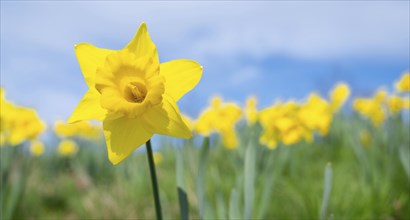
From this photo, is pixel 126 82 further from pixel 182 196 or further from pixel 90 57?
pixel 182 196

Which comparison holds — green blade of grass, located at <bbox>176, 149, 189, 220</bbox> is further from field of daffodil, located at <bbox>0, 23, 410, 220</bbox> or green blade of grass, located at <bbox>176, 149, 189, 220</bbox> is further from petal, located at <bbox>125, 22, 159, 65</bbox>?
petal, located at <bbox>125, 22, 159, 65</bbox>

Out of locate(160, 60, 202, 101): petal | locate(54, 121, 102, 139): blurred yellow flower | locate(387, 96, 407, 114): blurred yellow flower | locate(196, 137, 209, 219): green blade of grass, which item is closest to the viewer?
locate(160, 60, 202, 101): petal

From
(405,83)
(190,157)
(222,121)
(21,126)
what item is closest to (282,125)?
(190,157)

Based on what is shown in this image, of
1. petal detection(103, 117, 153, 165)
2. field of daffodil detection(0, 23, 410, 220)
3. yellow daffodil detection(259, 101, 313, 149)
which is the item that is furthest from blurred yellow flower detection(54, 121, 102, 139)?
petal detection(103, 117, 153, 165)

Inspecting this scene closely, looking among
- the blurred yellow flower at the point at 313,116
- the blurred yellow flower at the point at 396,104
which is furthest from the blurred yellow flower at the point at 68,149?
the blurred yellow flower at the point at 396,104

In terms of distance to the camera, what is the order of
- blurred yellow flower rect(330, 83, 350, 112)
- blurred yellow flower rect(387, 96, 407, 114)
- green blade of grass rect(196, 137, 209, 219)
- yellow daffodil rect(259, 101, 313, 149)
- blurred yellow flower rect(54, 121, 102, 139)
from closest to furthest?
green blade of grass rect(196, 137, 209, 219)
yellow daffodil rect(259, 101, 313, 149)
blurred yellow flower rect(387, 96, 407, 114)
blurred yellow flower rect(330, 83, 350, 112)
blurred yellow flower rect(54, 121, 102, 139)

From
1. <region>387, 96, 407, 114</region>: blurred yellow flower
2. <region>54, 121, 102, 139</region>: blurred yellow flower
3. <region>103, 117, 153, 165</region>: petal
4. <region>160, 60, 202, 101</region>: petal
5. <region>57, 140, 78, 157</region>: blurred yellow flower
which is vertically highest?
<region>54, 121, 102, 139</region>: blurred yellow flower

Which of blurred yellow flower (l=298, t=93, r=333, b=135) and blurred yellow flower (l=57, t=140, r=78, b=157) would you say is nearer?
blurred yellow flower (l=298, t=93, r=333, b=135)
